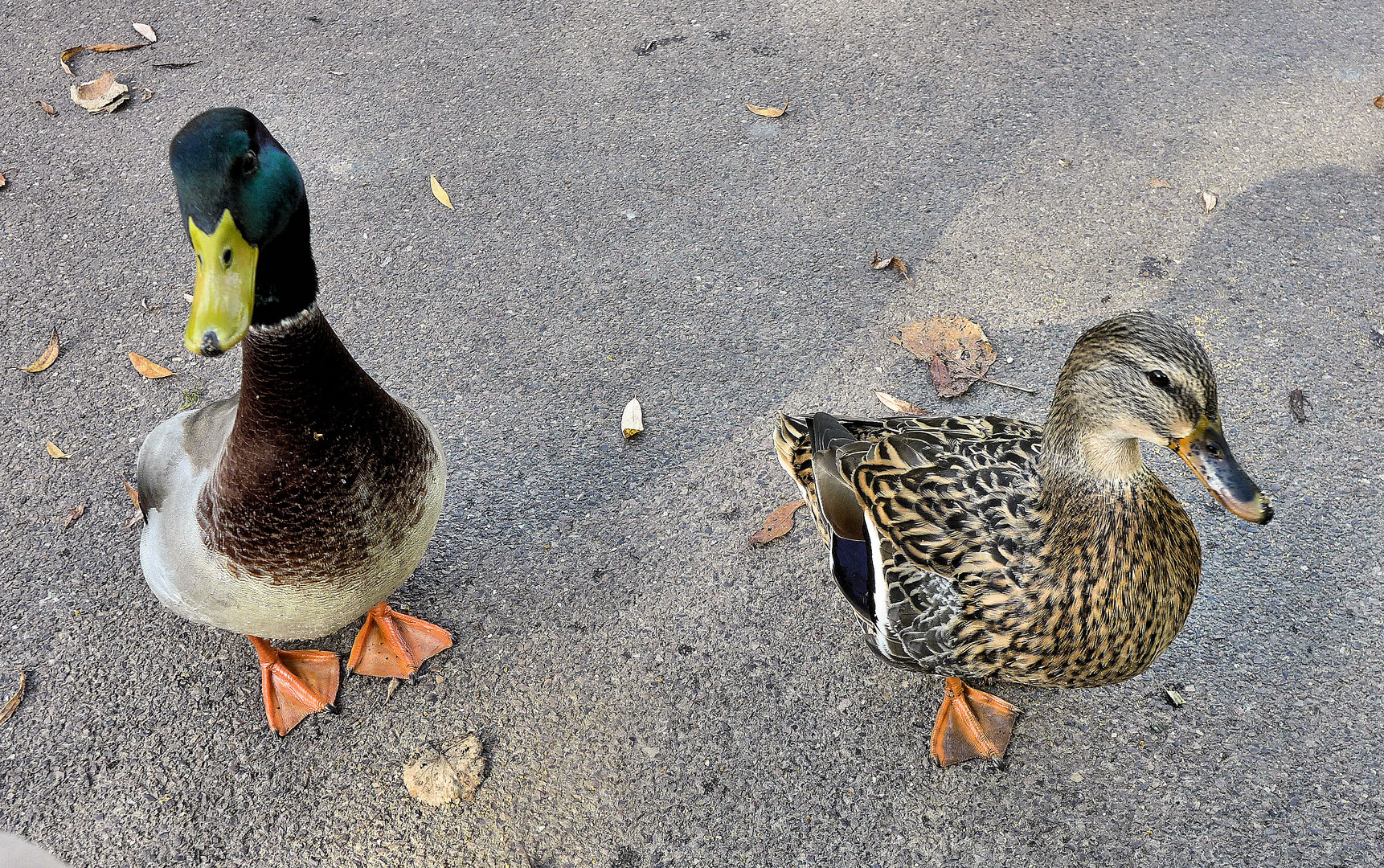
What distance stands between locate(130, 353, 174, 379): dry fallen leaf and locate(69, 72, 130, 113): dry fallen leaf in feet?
5.73

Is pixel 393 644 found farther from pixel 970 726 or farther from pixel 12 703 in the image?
pixel 970 726

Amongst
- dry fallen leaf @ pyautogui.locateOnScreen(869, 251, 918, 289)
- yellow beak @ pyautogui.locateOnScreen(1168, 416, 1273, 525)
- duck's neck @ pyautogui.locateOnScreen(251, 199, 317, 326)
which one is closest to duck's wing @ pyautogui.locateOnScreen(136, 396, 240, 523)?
duck's neck @ pyautogui.locateOnScreen(251, 199, 317, 326)

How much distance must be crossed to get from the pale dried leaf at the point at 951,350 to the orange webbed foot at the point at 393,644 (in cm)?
193

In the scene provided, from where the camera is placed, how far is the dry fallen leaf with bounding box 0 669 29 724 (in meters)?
2.56

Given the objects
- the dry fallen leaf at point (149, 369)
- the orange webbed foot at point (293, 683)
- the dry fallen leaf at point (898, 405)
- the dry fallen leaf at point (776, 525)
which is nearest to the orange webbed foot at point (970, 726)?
the dry fallen leaf at point (776, 525)

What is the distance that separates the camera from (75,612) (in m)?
2.75

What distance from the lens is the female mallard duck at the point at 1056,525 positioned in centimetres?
184

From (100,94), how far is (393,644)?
3.48 meters

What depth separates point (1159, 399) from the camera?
180 centimetres

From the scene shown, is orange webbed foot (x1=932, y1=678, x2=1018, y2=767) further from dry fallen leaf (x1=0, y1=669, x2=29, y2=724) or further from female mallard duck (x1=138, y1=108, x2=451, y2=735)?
dry fallen leaf (x1=0, y1=669, x2=29, y2=724)

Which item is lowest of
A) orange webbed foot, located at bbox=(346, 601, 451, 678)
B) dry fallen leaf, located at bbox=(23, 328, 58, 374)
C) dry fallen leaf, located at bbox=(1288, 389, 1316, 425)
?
orange webbed foot, located at bbox=(346, 601, 451, 678)

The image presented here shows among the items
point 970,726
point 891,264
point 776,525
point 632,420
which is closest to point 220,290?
point 632,420

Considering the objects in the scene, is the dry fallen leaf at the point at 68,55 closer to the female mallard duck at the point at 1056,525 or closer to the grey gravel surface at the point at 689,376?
the grey gravel surface at the point at 689,376

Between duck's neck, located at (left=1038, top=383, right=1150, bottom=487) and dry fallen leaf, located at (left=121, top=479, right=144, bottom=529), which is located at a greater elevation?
duck's neck, located at (left=1038, top=383, right=1150, bottom=487)
